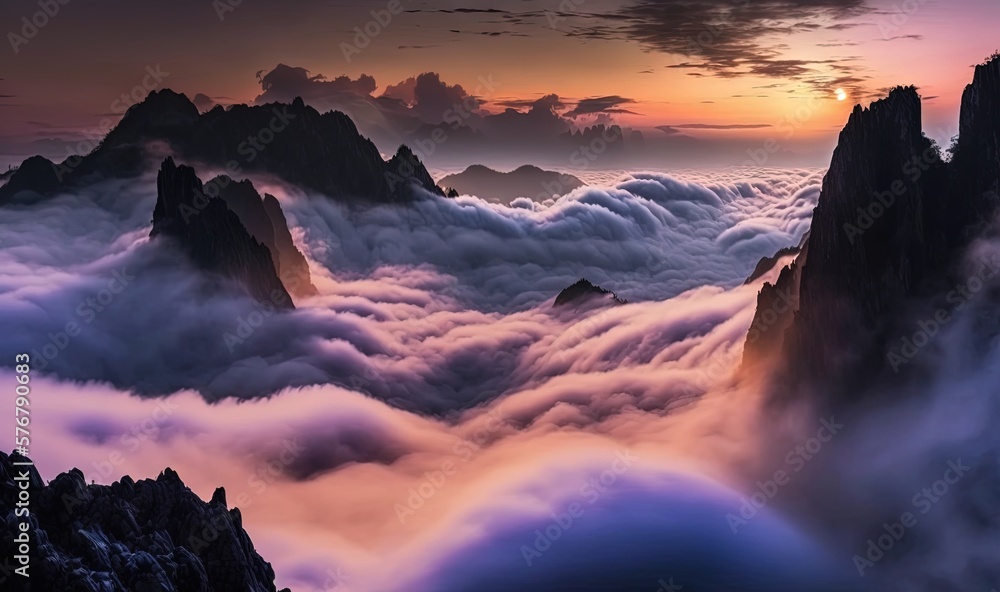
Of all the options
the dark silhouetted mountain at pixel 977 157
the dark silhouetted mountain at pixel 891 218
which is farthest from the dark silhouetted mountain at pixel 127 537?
the dark silhouetted mountain at pixel 977 157

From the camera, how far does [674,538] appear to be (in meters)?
151

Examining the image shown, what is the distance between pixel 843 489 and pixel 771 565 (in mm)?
31280

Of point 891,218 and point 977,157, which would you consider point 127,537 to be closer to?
point 891,218

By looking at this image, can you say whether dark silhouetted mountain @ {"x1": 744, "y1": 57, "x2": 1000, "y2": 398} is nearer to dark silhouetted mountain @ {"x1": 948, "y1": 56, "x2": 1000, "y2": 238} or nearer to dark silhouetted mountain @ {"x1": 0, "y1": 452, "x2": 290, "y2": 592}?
dark silhouetted mountain @ {"x1": 948, "y1": 56, "x2": 1000, "y2": 238}

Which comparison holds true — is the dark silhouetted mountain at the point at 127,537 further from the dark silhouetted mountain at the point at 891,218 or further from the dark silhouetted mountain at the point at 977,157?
the dark silhouetted mountain at the point at 977,157

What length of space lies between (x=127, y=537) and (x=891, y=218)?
15933 centimetres

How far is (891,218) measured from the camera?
17125cm

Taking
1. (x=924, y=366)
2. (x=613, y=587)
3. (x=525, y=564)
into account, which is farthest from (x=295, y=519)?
(x=924, y=366)

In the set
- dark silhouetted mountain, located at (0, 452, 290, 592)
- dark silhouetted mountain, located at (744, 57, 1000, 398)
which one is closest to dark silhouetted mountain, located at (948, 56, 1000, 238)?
dark silhouetted mountain, located at (744, 57, 1000, 398)

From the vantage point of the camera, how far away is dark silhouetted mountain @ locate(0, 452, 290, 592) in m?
48.0

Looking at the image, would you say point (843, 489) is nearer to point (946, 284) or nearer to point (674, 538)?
point (674, 538)

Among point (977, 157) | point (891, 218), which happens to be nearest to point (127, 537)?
point (891, 218)

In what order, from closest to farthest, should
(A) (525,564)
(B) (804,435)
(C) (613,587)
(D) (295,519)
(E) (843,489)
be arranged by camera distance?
(C) (613,587) < (A) (525,564) < (E) (843,489) < (D) (295,519) < (B) (804,435)

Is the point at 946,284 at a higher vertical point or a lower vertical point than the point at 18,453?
higher
